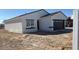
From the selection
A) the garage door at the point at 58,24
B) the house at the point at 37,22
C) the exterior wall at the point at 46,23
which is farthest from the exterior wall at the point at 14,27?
the garage door at the point at 58,24

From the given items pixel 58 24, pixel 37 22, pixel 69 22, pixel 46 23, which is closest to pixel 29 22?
pixel 37 22

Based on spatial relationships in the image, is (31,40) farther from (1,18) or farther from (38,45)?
(1,18)

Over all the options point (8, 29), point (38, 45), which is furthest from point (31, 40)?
A: point (8, 29)

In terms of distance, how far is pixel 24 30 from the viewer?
3086 millimetres

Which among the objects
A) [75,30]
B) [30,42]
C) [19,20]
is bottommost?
[30,42]

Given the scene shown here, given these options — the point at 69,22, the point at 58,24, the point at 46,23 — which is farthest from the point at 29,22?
the point at 69,22

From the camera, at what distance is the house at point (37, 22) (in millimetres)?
3055

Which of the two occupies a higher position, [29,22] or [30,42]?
[29,22]

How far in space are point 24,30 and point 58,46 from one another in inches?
17.2

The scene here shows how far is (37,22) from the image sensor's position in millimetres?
3078

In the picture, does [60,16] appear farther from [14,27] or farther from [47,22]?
[14,27]

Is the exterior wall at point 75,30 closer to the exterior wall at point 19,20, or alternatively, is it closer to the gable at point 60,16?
the gable at point 60,16
